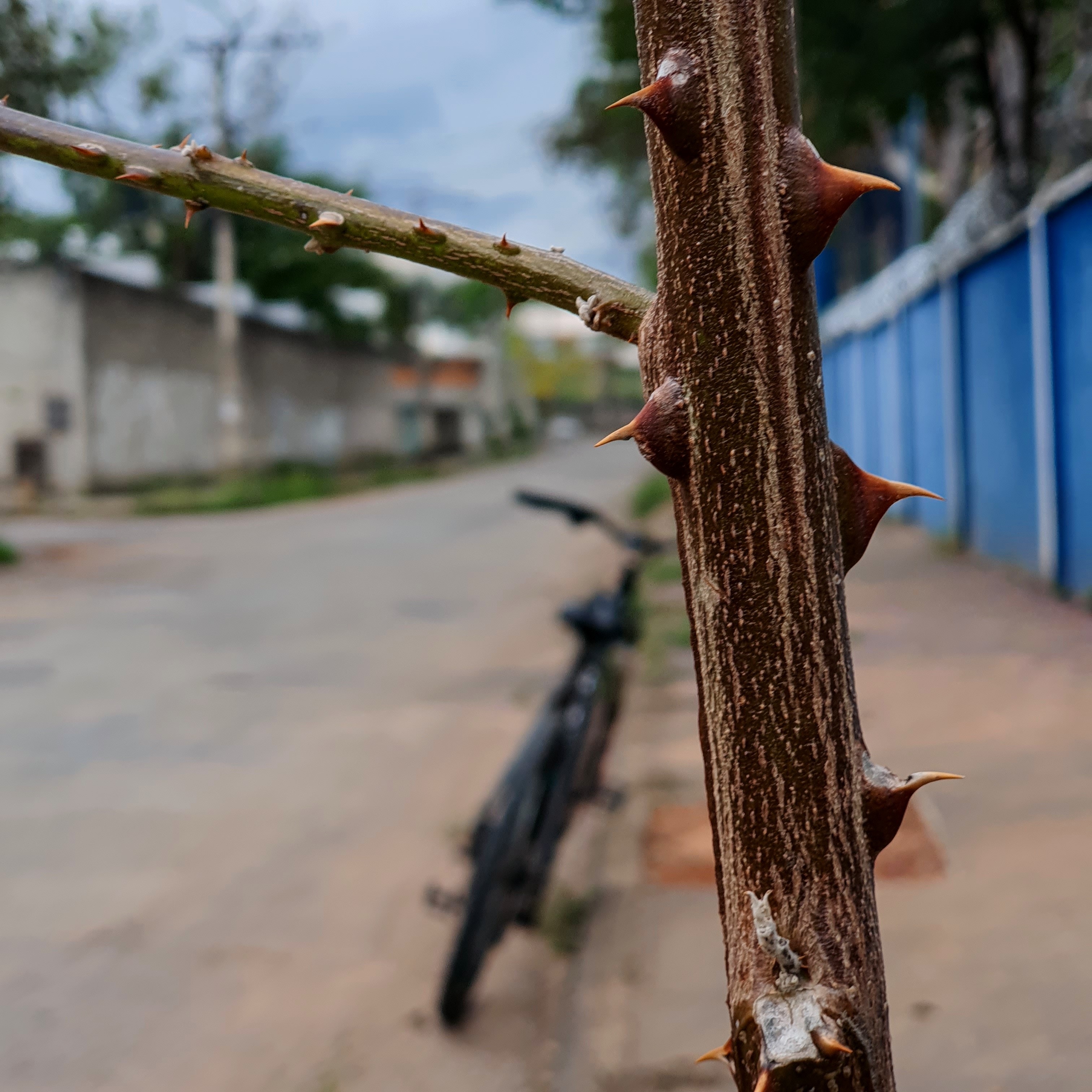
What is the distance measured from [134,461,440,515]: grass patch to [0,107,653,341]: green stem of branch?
60.7 ft

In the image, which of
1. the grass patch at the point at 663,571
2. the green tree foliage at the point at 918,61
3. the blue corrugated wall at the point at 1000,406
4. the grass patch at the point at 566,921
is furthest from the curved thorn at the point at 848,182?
the grass patch at the point at 663,571

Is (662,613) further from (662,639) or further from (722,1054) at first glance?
(722,1054)

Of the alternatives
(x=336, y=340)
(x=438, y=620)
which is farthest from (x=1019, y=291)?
(x=336, y=340)

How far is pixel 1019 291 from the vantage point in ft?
24.0

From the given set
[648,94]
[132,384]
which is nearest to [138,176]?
[648,94]

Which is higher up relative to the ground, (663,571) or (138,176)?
(138,176)

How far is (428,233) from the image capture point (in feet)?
3.04

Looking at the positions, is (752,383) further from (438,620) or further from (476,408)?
(476,408)

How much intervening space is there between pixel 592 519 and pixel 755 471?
3.24 metres

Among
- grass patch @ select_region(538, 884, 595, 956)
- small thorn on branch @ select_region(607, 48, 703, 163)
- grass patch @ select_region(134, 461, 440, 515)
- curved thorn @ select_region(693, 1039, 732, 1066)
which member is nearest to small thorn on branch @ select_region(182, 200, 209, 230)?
small thorn on branch @ select_region(607, 48, 703, 163)

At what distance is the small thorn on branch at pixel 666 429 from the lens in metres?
0.87

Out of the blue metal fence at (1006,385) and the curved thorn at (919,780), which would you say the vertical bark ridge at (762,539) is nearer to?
the curved thorn at (919,780)

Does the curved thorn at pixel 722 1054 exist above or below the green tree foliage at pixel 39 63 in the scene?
below

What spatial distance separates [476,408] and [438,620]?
32.4m
